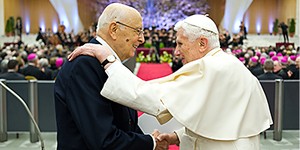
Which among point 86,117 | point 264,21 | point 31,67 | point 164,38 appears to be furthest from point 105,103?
point 264,21

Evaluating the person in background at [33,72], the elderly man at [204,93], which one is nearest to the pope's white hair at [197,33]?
the elderly man at [204,93]

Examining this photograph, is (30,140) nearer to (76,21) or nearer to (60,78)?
(60,78)

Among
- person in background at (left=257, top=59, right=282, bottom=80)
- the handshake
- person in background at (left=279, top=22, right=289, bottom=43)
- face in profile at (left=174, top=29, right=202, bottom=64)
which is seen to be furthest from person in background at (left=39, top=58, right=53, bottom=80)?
person in background at (left=279, top=22, right=289, bottom=43)

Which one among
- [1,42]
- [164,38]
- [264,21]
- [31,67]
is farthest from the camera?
[264,21]

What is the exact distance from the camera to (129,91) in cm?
240

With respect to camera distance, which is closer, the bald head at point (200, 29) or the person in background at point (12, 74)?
the bald head at point (200, 29)

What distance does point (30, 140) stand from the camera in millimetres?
7879

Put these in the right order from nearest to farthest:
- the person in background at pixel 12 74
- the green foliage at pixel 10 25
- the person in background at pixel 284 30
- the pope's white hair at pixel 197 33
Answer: the pope's white hair at pixel 197 33, the person in background at pixel 12 74, the person in background at pixel 284 30, the green foliage at pixel 10 25

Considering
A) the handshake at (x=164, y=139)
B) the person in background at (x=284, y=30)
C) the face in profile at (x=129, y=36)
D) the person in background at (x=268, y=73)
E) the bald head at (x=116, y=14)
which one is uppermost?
the person in background at (x=284, y=30)

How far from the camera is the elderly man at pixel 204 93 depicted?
8.07 feet

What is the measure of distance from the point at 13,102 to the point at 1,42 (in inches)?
972

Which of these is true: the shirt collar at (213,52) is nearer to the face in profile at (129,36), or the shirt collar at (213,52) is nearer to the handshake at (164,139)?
the face in profile at (129,36)

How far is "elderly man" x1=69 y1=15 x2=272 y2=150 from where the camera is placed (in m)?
2.46

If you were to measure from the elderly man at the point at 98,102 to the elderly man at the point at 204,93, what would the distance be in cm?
9
